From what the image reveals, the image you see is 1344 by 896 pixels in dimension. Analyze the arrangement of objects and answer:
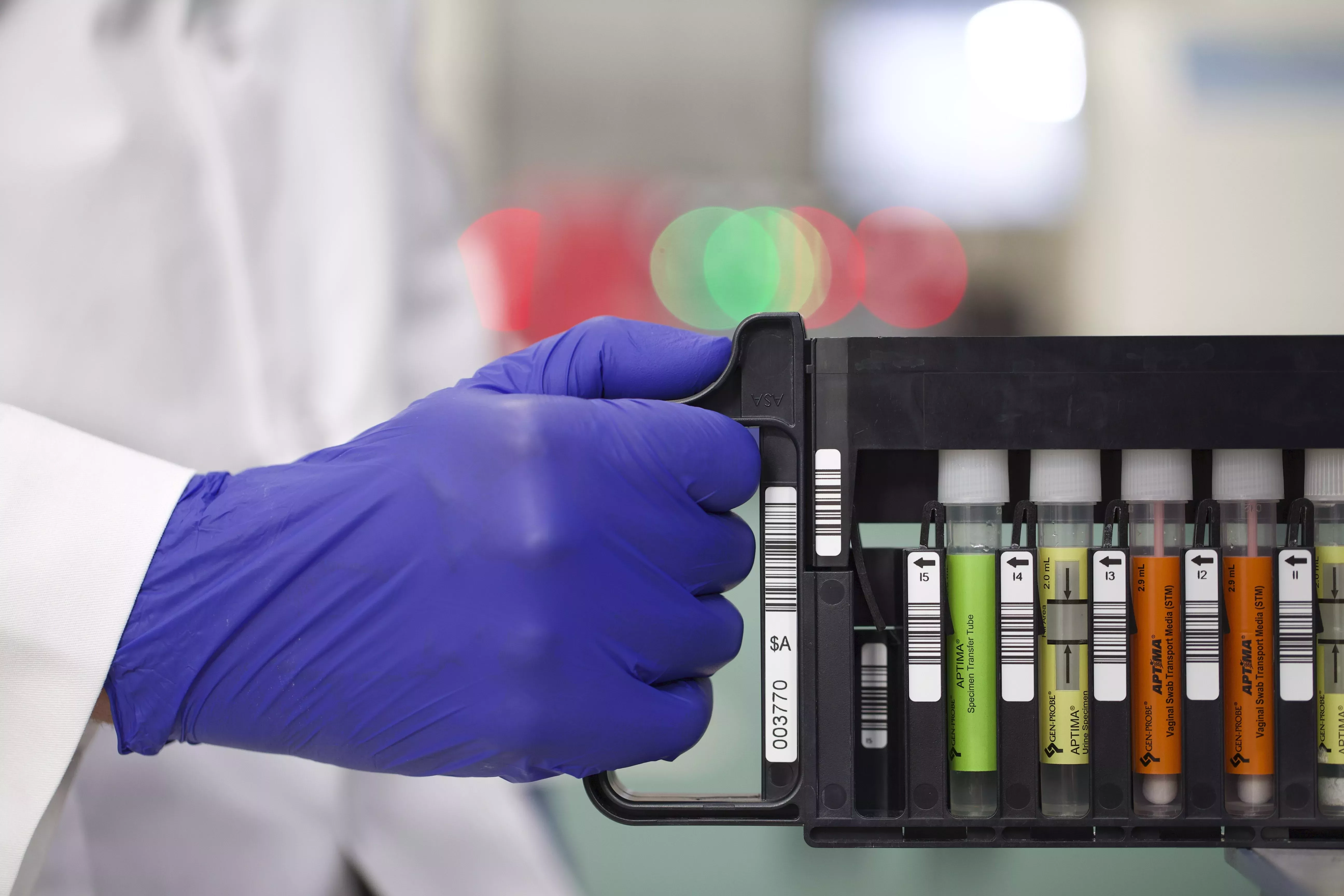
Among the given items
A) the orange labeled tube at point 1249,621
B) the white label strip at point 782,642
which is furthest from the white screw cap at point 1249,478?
the white label strip at point 782,642

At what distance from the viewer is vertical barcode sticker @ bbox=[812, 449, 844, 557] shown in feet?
1.82

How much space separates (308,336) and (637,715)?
2.55 feet

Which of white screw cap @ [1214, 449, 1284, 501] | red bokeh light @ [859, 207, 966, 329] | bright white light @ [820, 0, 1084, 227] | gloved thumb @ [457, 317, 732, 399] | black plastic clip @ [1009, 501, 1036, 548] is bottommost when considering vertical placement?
→ black plastic clip @ [1009, 501, 1036, 548]

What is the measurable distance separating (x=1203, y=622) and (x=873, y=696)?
25cm

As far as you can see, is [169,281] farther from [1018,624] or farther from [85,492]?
[1018,624]

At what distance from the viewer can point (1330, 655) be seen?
0.55 metres

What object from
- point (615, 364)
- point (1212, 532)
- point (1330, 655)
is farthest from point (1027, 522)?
point (615, 364)

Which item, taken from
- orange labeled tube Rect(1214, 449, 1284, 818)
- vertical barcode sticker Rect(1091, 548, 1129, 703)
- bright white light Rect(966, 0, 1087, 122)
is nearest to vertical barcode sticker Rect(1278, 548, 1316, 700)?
orange labeled tube Rect(1214, 449, 1284, 818)

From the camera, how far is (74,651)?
0.52 m

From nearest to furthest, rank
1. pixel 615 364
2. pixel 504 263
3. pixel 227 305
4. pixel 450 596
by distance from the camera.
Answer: pixel 450 596 < pixel 615 364 < pixel 227 305 < pixel 504 263

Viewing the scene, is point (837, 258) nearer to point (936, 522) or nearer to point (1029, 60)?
point (1029, 60)

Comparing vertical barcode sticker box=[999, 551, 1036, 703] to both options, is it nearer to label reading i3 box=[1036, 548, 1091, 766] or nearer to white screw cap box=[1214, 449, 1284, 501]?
label reading i3 box=[1036, 548, 1091, 766]

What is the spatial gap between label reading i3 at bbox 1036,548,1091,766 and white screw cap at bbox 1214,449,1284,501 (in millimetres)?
129

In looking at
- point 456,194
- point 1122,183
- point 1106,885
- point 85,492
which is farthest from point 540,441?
point 1122,183
